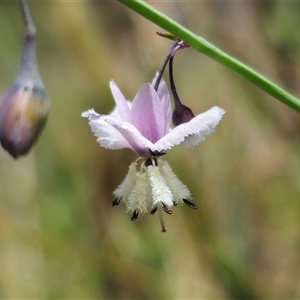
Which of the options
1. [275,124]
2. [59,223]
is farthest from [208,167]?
[59,223]

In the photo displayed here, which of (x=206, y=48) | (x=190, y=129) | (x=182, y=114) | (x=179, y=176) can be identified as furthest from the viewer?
(x=179, y=176)

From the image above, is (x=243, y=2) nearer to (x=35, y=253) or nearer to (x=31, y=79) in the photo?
(x=35, y=253)

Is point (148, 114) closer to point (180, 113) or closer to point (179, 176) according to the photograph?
point (180, 113)

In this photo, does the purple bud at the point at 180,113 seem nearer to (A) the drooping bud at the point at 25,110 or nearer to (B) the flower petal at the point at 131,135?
(B) the flower petal at the point at 131,135

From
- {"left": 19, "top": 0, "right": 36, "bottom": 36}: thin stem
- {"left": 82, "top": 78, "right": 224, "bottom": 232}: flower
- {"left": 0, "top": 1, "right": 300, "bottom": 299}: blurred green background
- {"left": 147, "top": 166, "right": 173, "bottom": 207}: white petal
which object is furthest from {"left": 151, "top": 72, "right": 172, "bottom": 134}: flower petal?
{"left": 0, "top": 1, "right": 300, "bottom": 299}: blurred green background

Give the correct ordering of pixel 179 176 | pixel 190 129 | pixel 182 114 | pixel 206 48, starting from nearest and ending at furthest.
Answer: pixel 206 48 → pixel 190 129 → pixel 182 114 → pixel 179 176

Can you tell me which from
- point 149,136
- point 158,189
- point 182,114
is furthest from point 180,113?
point 158,189
